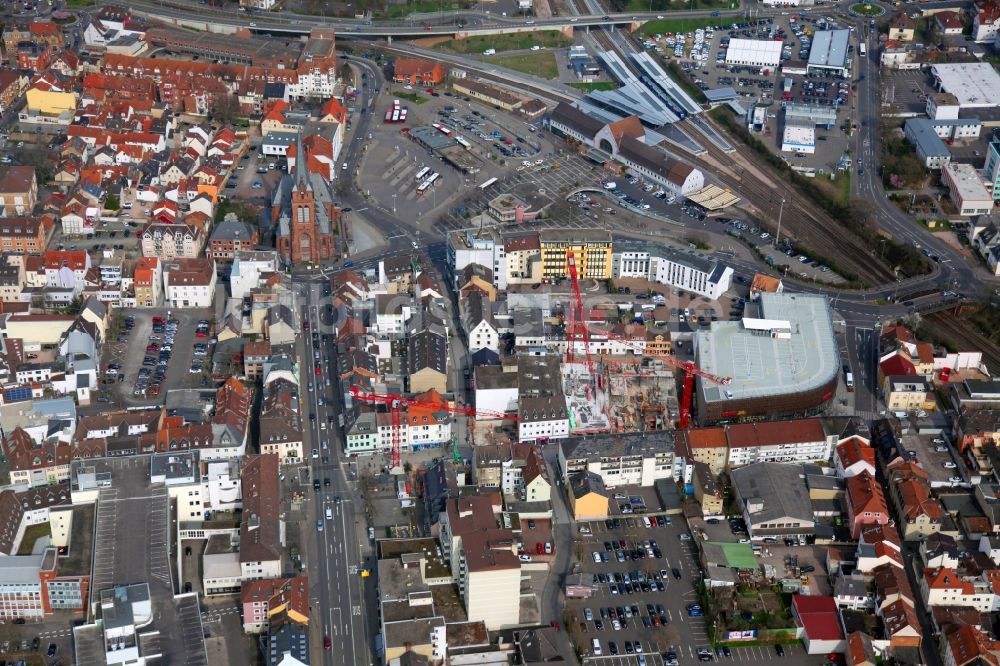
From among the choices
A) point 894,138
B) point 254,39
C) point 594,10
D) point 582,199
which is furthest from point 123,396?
point 594,10

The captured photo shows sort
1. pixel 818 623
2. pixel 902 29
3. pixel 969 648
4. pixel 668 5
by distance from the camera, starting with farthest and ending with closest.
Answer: pixel 668 5 < pixel 902 29 < pixel 818 623 < pixel 969 648

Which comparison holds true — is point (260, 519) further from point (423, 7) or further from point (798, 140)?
point (423, 7)

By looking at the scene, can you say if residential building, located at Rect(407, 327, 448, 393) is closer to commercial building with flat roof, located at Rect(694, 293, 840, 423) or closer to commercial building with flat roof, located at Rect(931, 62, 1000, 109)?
commercial building with flat roof, located at Rect(694, 293, 840, 423)

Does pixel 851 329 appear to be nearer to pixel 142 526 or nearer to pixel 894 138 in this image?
pixel 894 138

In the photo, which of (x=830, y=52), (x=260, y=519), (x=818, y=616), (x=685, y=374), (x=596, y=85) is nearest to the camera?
(x=818, y=616)

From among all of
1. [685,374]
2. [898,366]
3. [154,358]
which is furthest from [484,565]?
[898,366]
